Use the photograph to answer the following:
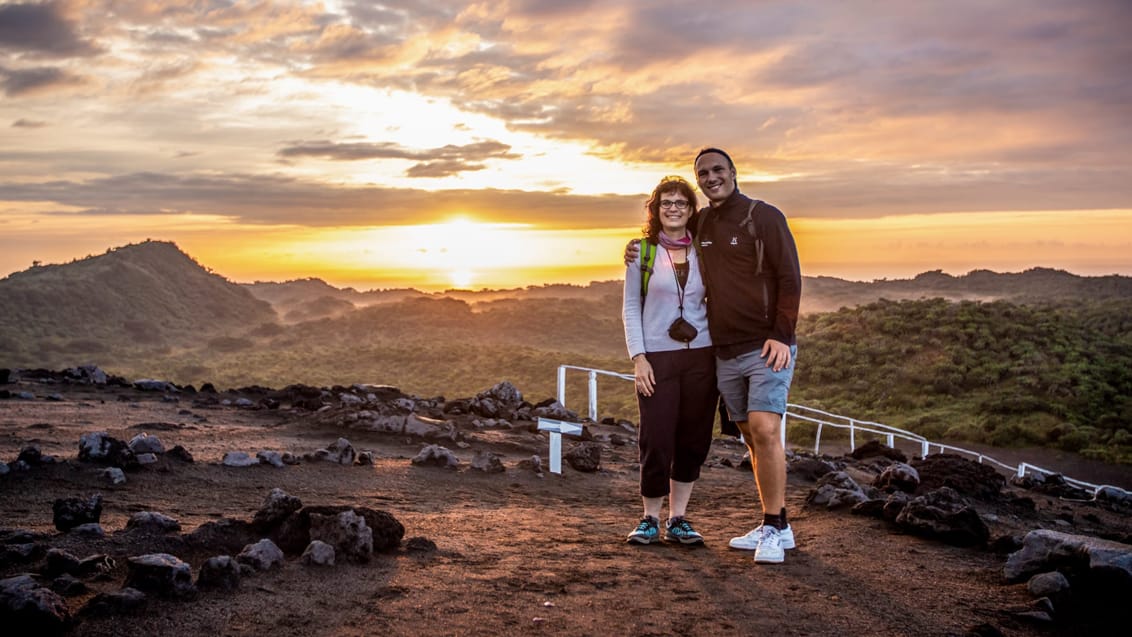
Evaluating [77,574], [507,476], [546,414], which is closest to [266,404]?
[546,414]

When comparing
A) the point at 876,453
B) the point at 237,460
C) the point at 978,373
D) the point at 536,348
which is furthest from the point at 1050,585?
the point at 536,348

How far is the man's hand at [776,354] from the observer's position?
5.80 meters

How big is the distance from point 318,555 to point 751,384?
297cm

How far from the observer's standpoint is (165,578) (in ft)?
15.8

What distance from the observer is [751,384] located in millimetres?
6000

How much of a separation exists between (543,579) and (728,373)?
6.03 feet

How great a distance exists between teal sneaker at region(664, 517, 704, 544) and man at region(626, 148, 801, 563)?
57 centimetres

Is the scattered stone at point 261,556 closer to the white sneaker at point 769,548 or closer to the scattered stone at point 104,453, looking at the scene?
the white sneaker at point 769,548

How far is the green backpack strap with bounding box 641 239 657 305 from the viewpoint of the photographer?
6141 millimetres

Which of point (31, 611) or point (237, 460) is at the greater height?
point (31, 611)

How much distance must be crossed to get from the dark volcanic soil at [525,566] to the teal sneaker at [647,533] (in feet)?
0.38

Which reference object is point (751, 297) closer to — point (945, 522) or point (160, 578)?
point (945, 522)

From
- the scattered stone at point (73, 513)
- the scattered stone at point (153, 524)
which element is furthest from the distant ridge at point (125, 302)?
the scattered stone at point (153, 524)

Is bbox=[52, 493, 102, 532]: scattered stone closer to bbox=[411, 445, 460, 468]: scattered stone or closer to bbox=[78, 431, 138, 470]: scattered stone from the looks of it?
bbox=[78, 431, 138, 470]: scattered stone
